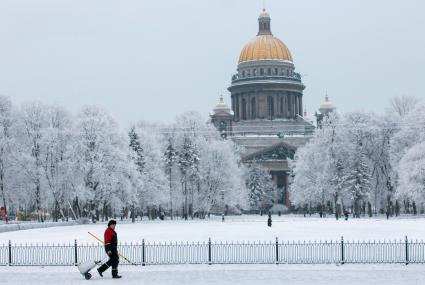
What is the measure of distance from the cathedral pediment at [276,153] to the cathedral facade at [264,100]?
5.97m

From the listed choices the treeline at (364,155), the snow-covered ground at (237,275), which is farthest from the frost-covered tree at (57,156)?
the snow-covered ground at (237,275)

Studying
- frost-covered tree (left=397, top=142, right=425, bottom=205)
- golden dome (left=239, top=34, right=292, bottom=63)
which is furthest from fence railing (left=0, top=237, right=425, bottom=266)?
golden dome (left=239, top=34, right=292, bottom=63)

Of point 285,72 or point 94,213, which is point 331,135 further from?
point 285,72

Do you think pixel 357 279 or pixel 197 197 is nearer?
pixel 357 279

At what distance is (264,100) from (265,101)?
0.30 m

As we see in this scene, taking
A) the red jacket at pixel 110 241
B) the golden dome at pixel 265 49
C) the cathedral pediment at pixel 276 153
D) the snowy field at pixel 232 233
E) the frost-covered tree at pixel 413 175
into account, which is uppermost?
the golden dome at pixel 265 49

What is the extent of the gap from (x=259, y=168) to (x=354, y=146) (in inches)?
1882

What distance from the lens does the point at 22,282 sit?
2573 centimetres

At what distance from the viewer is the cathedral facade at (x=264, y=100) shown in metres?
164

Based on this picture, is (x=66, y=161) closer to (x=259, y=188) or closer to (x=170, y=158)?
(x=170, y=158)

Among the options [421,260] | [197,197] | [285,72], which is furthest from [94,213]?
[285,72]

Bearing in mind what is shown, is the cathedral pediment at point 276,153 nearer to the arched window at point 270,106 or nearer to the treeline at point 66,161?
the arched window at point 270,106

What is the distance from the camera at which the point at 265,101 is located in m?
172

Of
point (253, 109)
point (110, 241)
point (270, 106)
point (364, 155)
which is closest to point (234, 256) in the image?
point (110, 241)
